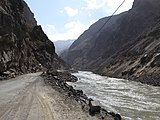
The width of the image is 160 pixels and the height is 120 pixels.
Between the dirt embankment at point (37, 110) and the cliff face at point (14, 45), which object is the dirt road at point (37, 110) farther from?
the cliff face at point (14, 45)

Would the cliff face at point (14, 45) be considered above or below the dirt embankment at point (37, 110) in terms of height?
above

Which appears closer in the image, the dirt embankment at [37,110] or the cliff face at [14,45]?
the dirt embankment at [37,110]

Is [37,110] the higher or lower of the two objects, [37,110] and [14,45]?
the lower

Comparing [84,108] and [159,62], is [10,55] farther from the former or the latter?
[84,108]

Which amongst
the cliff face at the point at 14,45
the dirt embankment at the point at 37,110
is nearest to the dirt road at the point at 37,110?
the dirt embankment at the point at 37,110

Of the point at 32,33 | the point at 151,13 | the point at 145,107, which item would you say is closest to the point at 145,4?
the point at 151,13

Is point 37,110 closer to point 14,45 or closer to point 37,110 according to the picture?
point 37,110

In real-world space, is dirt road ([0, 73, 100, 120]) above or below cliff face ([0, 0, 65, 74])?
below

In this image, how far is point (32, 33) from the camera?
10438 centimetres

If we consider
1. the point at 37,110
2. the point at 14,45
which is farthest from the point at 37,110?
the point at 14,45

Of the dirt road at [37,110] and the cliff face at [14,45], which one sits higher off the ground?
the cliff face at [14,45]

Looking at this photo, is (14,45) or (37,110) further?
(14,45)

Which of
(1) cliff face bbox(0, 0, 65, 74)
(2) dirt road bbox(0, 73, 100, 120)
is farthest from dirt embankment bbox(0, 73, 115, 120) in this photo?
(1) cliff face bbox(0, 0, 65, 74)

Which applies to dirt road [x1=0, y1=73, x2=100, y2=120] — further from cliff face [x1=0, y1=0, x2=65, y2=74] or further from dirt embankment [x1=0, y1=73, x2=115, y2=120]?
cliff face [x1=0, y1=0, x2=65, y2=74]
